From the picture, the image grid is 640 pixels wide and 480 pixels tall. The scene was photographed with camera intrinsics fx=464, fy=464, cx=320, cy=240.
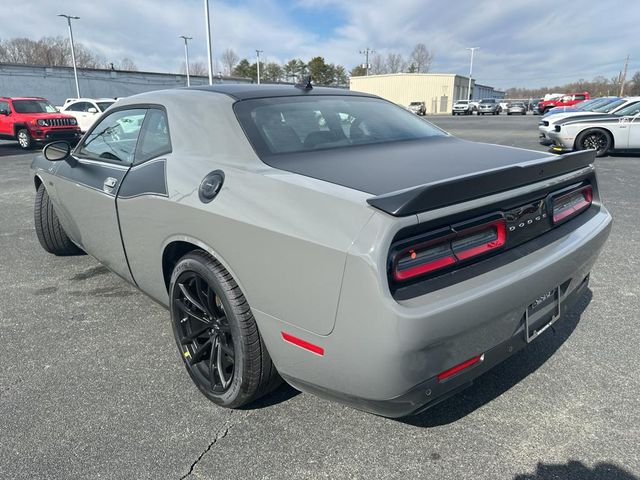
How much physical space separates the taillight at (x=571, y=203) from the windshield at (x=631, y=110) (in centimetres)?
1088

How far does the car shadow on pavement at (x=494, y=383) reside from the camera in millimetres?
2168

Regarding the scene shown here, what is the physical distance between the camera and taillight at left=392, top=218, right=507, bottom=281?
159cm

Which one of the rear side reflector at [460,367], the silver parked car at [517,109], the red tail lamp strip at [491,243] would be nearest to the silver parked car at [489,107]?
the silver parked car at [517,109]

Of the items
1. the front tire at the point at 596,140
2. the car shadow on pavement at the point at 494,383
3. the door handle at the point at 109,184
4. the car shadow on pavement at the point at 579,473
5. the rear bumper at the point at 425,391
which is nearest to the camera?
the rear bumper at the point at 425,391

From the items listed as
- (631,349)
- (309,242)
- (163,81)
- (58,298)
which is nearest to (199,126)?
(309,242)

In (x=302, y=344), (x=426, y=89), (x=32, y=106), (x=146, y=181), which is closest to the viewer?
(x=302, y=344)

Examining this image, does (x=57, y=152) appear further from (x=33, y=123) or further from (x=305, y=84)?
(x=33, y=123)

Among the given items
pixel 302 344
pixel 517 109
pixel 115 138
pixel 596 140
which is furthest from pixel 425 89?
pixel 302 344

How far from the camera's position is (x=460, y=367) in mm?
1728

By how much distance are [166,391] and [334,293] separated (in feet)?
4.32

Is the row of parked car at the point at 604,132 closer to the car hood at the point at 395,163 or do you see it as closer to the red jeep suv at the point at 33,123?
the car hood at the point at 395,163

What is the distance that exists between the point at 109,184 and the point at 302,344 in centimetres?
181

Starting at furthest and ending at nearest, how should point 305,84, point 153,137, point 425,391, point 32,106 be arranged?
point 32,106, point 305,84, point 153,137, point 425,391

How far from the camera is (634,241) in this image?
4.71m
